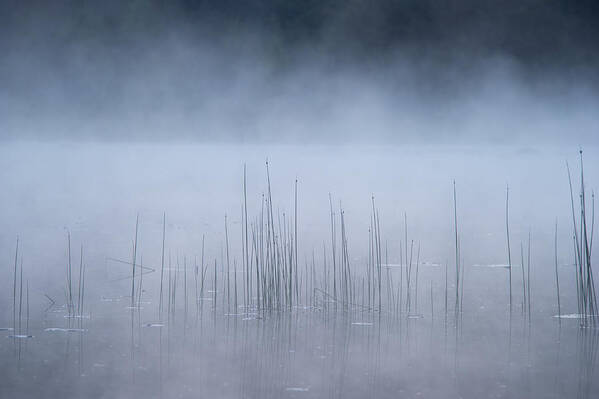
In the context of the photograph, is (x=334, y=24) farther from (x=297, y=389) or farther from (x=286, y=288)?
(x=297, y=389)

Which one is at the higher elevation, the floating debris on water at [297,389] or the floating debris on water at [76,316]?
the floating debris on water at [76,316]

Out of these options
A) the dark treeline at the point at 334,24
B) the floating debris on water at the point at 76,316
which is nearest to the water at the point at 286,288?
the floating debris on water at the point at 76,316

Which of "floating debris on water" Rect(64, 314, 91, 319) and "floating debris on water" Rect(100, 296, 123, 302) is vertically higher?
"floating debris on water" Rect(100, 296, 123, 302)

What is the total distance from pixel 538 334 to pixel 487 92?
241 inches

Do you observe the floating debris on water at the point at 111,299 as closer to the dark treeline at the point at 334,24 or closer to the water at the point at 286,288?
the water at the point at 286,288

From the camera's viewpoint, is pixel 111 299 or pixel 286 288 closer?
pixel 286 288

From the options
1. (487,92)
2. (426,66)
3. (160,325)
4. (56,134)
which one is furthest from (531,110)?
(160,325)

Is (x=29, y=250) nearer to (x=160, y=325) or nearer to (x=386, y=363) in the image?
(x=160, y=325)

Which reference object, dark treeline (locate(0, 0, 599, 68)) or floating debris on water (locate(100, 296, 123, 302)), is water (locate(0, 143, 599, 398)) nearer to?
floating debris on water (locate(100, 296, 123, 302))

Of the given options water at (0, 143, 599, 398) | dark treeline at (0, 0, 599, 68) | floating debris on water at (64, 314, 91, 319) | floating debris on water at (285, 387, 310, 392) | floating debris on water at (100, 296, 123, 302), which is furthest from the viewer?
dark treeline at (0, 0, 599, 68)

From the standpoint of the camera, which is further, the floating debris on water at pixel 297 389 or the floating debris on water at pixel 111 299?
the floating debris on water at pixel 111 299

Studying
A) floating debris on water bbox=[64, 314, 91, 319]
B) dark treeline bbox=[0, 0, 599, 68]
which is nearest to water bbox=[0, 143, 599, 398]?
floating debris on water bbox=[64, 314, 91, 319]

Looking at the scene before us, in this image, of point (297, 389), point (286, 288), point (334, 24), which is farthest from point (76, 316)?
point (334, 24)

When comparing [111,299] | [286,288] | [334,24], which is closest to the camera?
[286,288]
